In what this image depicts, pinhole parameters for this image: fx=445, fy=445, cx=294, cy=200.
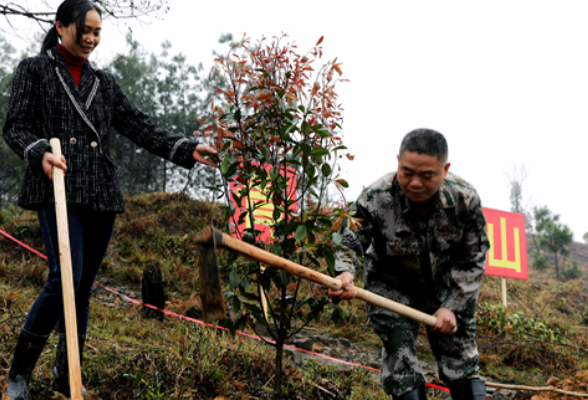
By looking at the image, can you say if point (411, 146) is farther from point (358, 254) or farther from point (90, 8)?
point (90, 8)

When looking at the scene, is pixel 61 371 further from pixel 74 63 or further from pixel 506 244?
pixel 506 244

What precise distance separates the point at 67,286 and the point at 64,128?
0.84 m

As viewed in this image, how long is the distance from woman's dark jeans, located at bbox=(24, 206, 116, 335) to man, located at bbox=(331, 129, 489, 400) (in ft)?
4.09

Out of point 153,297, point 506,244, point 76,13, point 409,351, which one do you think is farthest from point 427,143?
point 506,244

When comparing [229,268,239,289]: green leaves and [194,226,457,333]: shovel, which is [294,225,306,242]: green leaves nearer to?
[194,226,457,333]: shovel

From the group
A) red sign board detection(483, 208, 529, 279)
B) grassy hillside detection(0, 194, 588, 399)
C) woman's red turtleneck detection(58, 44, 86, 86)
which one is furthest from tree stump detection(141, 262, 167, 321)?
red sign board detection(483, 208, 529, 279)

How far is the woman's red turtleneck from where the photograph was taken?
227 cm

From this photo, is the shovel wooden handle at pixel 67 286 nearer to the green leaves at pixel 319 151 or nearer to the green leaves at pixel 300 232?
the green leaves at pixel 300 232

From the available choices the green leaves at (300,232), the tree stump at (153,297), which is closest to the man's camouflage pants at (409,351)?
the green leaves at (300,232)

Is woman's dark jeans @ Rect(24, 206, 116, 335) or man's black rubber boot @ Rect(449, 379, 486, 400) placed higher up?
woman's dark jeans @ Rect(24, 206, 116, 335)

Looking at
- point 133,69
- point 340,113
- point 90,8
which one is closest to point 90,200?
point 90,8

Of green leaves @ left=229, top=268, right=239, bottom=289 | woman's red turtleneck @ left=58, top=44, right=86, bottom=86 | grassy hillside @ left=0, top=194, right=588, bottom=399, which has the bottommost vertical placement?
grassy hillside @ left=0, top=194, right=588, bottom=399

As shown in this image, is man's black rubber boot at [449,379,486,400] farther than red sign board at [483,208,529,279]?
No

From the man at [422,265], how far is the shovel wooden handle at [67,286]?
122 centimetres
